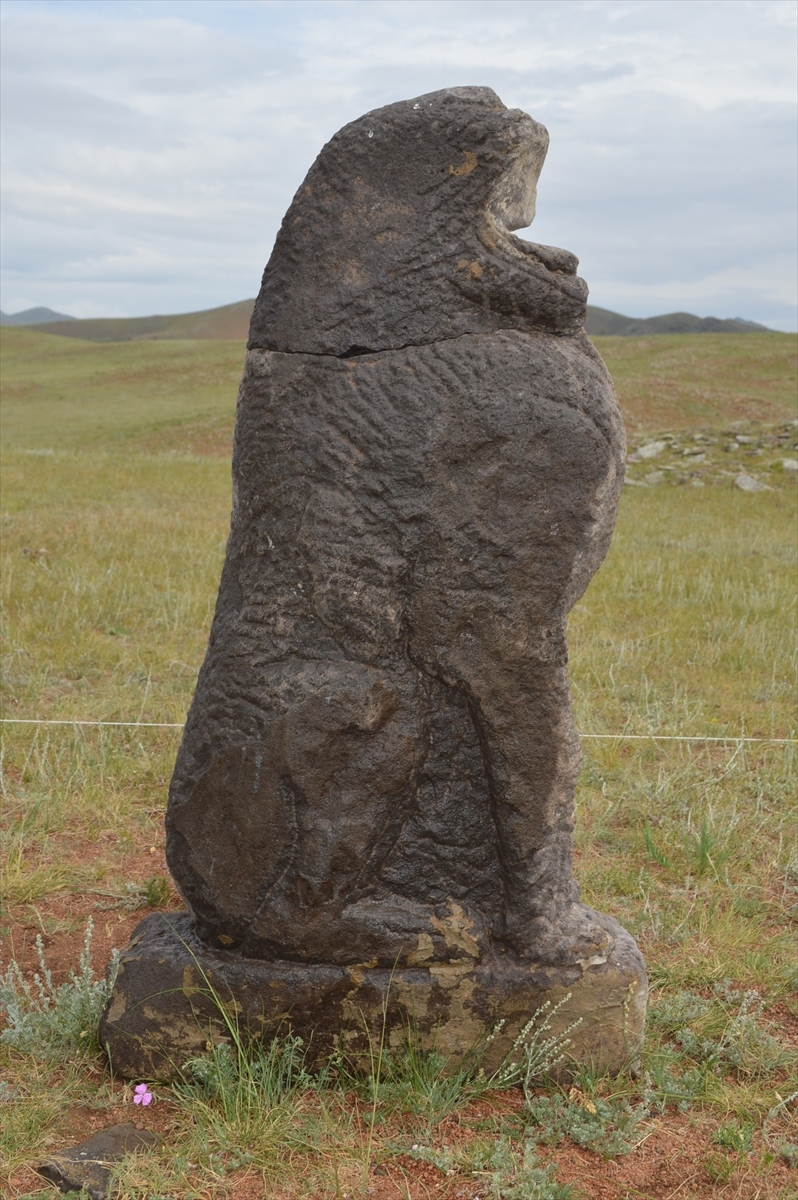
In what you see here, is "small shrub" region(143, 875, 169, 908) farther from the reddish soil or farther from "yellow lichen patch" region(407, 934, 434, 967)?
"yellow lichen patch" region(407, 934, 434, 967)

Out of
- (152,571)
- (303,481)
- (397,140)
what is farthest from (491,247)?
(152,571)

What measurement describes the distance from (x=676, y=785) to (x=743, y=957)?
60.7 inches

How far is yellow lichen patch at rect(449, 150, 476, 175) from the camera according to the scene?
109 inches

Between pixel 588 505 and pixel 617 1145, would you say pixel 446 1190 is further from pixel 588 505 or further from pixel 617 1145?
pixel 588 505

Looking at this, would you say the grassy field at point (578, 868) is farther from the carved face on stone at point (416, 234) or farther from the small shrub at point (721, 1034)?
the carved face on stone at point (416, 234)

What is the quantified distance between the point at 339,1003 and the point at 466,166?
7.30 feet

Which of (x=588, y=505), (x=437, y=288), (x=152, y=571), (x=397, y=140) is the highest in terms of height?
(x=397, y=140)

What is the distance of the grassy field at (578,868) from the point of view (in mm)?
2750

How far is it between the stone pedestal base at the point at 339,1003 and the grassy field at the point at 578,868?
0.33 ft

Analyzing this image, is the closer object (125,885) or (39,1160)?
(39,1160)

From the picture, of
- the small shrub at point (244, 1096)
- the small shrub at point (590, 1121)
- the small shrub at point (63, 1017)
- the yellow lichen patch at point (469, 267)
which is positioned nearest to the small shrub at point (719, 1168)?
the small shrub at point (590, 1121)

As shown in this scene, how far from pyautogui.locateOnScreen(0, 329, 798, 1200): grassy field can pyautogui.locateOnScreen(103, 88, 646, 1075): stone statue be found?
23 centimetres

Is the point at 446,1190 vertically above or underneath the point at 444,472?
underneath

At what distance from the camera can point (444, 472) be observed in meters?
2.77
